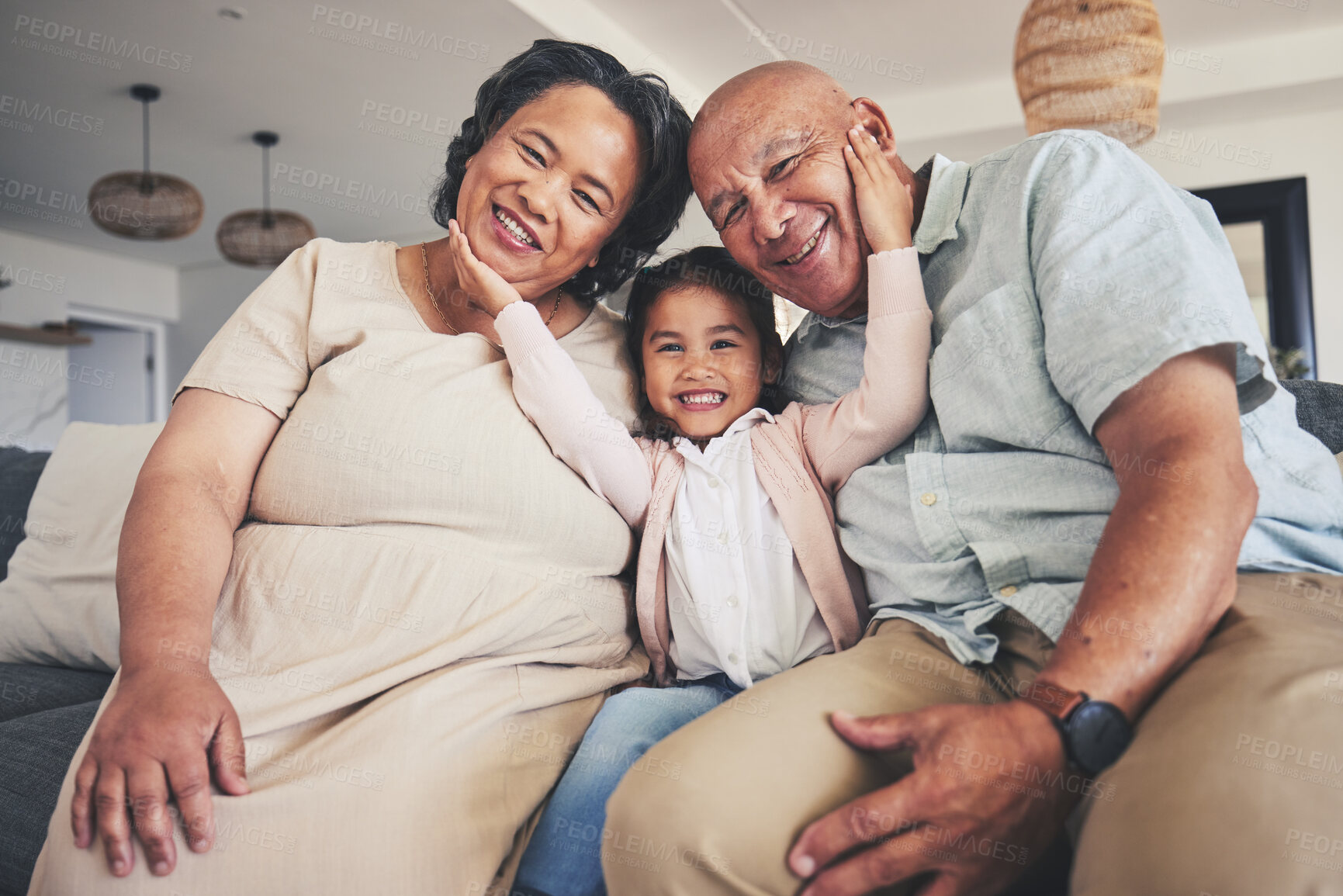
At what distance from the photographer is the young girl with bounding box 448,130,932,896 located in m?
1.14

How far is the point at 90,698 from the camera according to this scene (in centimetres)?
163

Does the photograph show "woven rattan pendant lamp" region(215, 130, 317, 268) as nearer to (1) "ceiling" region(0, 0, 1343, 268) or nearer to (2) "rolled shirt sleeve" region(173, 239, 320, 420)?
(1) "ceiling" region(0, 0, 1343, 268)

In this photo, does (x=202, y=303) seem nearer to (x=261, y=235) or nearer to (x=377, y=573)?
(x=261, y=235)

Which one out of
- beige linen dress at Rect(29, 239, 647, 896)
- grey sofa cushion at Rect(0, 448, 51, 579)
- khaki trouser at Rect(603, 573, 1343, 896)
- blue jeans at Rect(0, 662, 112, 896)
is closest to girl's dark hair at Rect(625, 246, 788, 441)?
beige linen dress at Rect(29, 239, 647, 896)

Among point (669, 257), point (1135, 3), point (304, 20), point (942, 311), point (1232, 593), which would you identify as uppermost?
point (304, 20)

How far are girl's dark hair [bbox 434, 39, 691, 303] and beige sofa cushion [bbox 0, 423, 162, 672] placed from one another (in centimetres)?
91

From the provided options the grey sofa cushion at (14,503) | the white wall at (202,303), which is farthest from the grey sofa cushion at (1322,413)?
the white wall at (202,303)

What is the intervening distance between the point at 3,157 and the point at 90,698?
6.17 m

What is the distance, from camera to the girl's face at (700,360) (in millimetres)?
1475

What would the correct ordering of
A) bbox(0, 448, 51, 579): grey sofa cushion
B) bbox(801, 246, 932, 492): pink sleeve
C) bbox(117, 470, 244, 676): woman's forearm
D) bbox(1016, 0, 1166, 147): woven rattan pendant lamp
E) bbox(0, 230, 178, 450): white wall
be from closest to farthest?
bbox(117, 470, 244, 676): woman's forearm, bbox(801, 246, 932, 492): pink sleeve, bbox(0, 448, 51, 579): grey sofa cushion, bbox(1016, 0, 1166, 147): woven rattan pendant lamp, bbox(0, 230, 178, 450): white wall

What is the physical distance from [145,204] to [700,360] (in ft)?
14.9

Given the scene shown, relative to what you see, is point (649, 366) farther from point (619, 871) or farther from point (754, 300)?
point (619, 871)

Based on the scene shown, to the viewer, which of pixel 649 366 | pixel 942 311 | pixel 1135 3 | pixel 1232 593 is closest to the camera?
pixel 1232 593

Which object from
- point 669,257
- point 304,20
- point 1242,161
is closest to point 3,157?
point 304,20
